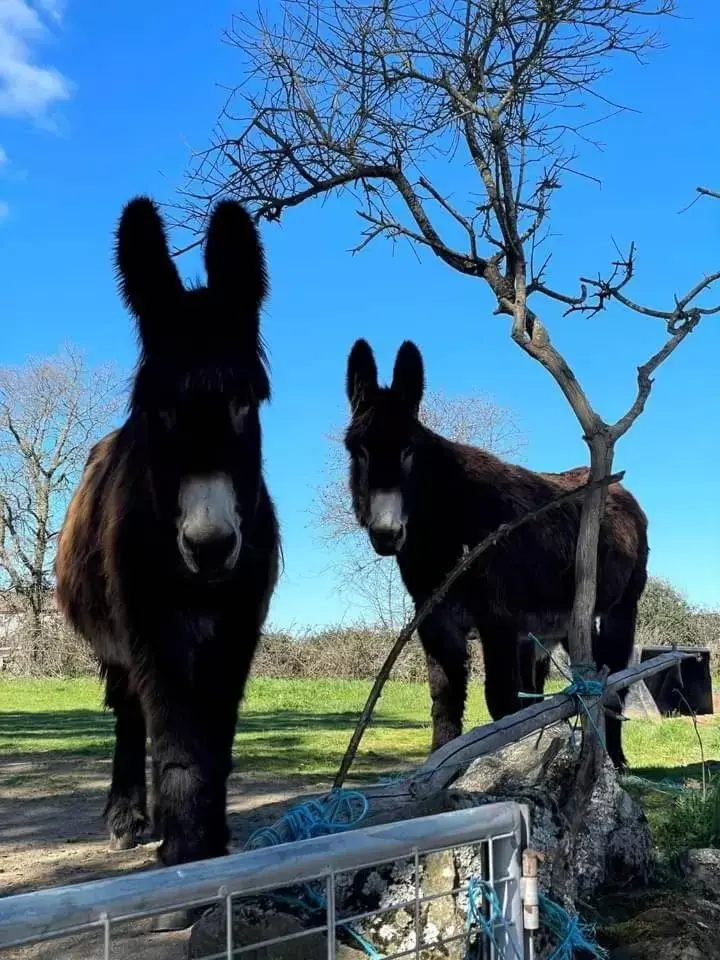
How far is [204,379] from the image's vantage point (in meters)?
3.12

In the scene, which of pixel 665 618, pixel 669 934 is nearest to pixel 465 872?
pixel 669 934

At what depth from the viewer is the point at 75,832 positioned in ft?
16.7

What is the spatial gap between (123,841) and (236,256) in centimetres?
302

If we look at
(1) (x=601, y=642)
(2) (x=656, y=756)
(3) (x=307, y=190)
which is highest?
(3) (x=307, y=190)

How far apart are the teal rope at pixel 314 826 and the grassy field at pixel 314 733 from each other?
4498mm

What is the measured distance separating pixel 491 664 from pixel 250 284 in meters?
3.84

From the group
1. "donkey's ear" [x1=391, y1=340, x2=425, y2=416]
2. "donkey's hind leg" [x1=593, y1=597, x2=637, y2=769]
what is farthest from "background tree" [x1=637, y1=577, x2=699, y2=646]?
"donkey's ear" [x1=391, y1=340, x2=425, y2=416]

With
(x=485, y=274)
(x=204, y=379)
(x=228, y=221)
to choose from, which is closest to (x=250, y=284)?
(x=228, y=221)

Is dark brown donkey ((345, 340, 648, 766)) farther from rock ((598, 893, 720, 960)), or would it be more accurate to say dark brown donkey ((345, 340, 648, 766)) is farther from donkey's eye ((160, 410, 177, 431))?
rock ((598, 893, 720, 960))

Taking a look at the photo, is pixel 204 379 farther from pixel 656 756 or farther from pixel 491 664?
pixel 656 756

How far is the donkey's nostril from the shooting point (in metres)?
2.88

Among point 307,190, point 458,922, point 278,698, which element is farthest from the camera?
point 278,698

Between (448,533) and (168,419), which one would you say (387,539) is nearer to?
(448,533)

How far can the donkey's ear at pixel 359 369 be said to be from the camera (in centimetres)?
691
